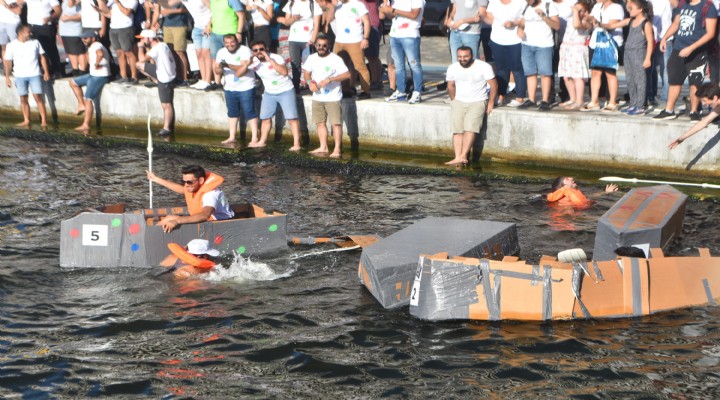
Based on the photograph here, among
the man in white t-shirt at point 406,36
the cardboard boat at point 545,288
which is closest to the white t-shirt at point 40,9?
the man in white t-shirt at point 406,36

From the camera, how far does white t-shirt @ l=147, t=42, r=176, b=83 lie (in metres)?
21.1

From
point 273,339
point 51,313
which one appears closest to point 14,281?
point 51,313

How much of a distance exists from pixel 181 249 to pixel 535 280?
4262 millimetres

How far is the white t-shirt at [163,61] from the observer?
831 inches

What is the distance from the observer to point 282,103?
64.5ft

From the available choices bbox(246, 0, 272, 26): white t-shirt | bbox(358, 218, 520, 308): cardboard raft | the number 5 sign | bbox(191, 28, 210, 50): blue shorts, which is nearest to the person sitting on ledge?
bbox(358, 218, 520, 308): cardboard raft

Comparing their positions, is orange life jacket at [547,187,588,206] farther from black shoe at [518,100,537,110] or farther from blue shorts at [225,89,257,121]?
blue shorts at [225,89,257,121]

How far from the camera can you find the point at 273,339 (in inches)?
440

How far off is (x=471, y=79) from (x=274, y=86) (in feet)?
11.8

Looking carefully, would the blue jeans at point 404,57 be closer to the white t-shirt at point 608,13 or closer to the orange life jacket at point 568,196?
the white t-shirt at point 608,13

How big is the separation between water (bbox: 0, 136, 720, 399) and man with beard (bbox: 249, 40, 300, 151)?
15.1 feet

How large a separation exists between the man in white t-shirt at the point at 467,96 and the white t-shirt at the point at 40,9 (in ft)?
29.5

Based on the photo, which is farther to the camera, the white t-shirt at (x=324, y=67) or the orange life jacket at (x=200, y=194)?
the white t-shirt at (x=324, y=67)

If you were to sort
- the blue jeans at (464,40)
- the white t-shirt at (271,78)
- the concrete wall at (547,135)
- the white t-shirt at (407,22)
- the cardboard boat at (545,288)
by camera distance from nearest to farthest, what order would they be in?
the cardboard boat at (545,288), the concrete wall at (547,135), the blue jeans at (464,40), the white t-shirt at (407,22), the white t-shirt at (271,78)
